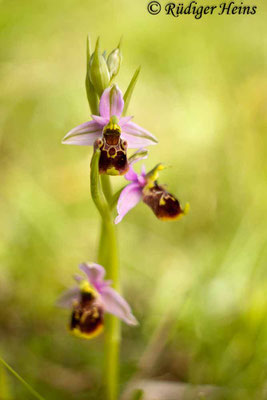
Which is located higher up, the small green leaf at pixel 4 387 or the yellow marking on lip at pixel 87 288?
the yellow marking on lip at pixel 87 288

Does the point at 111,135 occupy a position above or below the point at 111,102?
below

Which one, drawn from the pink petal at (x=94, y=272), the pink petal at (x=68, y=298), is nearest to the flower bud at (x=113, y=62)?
the pink petal at (x=94, y=272)

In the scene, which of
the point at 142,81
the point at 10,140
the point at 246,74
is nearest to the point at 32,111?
the point at 10,140

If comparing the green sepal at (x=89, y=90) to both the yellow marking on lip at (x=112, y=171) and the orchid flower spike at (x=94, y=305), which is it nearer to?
the yellow marking on lip at (x=112, y=171)

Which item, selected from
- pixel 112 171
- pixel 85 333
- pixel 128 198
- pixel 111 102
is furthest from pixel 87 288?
pixel 111 102

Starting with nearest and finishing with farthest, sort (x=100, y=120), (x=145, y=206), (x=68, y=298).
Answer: (x=100, y=120) → (x=68, y=298) → (x=145, y=206)

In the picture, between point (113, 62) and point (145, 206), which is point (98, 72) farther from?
point (145, 206)
